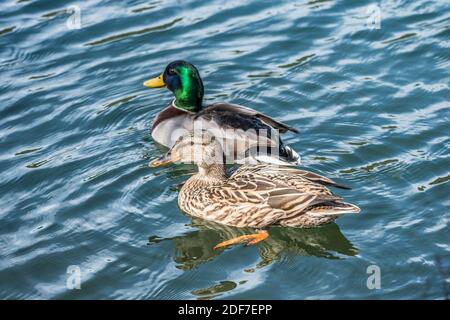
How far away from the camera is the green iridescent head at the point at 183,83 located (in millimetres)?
11102

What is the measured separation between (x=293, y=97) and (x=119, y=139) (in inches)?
88.2

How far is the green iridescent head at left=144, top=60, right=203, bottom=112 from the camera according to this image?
36.4 feet

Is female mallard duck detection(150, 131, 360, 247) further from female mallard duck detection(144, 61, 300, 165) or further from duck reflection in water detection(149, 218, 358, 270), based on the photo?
female mallard duck detection(144, 61, 300, 165)

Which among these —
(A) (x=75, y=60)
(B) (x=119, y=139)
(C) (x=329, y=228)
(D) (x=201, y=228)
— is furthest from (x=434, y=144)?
(A) (x=75, y=60)

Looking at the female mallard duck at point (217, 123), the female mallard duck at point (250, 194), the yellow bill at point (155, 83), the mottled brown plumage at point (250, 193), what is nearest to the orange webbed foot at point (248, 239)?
the female mallard duck at point (250, 194)

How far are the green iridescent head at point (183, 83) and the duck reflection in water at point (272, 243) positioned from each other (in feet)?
8.76

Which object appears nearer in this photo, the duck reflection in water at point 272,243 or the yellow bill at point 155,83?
the duck reflection in water at point 272,243

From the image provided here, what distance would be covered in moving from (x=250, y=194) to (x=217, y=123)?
72.9 inches

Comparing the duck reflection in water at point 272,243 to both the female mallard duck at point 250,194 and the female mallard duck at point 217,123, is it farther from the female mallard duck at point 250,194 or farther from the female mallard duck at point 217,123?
the female mallard duck at point 217,123

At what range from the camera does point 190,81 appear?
11148 mm

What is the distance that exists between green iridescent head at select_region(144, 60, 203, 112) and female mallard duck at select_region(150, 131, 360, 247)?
1806 mm

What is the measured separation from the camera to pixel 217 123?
10.4m

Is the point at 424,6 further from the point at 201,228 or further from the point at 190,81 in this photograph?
the point at 201,228

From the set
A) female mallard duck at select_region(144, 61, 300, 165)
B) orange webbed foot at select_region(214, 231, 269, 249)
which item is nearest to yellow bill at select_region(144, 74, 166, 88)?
female mallard duck at select_region(144, 61, 300, 165)
